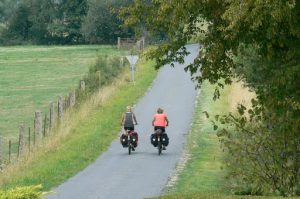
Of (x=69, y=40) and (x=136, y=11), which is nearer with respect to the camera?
(x=136, y=11)

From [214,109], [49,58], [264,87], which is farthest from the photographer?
[49,58]

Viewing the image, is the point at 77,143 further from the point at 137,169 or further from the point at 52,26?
the point at 52,26

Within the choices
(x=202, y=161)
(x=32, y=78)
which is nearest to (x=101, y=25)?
(x=32, y=78)

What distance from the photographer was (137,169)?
24.4 metres

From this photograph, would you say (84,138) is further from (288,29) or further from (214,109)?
(288,29)

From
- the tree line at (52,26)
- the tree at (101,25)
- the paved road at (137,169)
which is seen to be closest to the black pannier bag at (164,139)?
the paved road at (137,169)

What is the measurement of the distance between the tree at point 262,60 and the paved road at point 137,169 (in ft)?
15.0

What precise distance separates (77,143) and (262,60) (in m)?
13.2

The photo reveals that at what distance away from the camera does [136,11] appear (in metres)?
16.3

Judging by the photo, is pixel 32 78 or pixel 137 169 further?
pixel 32 78

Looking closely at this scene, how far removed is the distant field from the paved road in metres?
6.48

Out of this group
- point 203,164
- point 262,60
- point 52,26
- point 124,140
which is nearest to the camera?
point 262,60

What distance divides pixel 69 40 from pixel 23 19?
786 cm

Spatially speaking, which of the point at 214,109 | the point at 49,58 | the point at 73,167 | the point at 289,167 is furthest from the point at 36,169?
the point at 49,58
